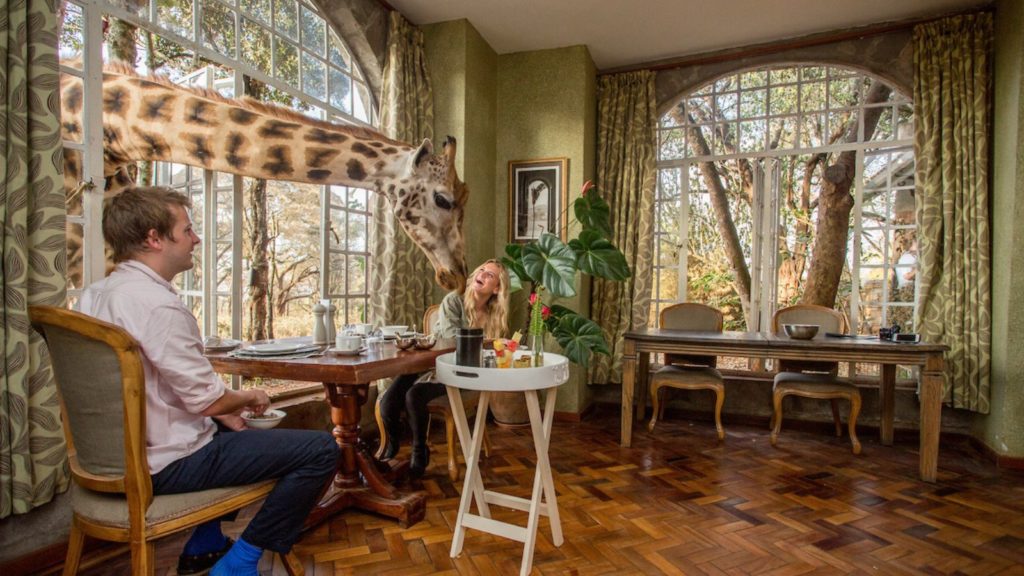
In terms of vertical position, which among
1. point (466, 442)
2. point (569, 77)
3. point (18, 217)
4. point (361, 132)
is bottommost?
point (466, 442)

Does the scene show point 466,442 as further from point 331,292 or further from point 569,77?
point 569,77

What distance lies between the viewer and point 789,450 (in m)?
3.49

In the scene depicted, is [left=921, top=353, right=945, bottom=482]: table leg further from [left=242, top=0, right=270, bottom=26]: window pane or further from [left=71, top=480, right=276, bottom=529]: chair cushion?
[left=242, top=0, right=270, bottom=26]: window pane

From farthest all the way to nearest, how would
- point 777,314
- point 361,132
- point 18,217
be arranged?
point 777,314 → point 361,132 → point 18,217

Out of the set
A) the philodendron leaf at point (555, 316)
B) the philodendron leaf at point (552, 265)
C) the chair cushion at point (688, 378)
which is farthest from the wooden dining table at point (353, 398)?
the chair cushion at point (688, 378)

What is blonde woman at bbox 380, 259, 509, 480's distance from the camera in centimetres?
285

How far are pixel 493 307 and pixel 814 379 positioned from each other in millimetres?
2183

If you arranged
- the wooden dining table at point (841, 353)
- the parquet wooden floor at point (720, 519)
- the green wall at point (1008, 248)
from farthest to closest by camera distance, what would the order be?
the green wall at point (1008, 248) → the wooden dining table at point (841, 353) → the parquet wooden floor at point (720, 519)

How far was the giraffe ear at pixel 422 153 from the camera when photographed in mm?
3123

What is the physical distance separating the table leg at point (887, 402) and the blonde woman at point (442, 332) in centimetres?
263

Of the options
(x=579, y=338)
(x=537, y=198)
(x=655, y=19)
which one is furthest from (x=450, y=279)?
(x=655, y=19)

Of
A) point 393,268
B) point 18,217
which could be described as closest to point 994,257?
point 393,268

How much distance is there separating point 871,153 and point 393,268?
12.4 ft

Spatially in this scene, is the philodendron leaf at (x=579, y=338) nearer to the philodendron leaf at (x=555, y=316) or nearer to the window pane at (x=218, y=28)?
the philodendron leaf at (x=555, y=316)
